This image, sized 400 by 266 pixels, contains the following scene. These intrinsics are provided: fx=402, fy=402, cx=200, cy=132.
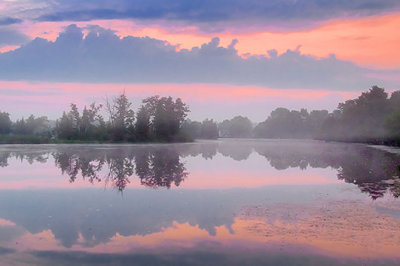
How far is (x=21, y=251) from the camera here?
9.12 meters

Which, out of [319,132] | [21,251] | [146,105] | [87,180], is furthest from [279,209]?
[319,132]

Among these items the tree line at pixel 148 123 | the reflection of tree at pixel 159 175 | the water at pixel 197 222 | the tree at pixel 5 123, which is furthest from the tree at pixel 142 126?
the water at pixel 197 222

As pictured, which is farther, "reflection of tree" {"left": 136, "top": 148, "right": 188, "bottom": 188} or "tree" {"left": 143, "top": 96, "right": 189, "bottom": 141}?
"tree" {"left": 143, "top": 96, "right": 189, "bottom": 141}

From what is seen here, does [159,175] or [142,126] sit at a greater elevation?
[142,126]

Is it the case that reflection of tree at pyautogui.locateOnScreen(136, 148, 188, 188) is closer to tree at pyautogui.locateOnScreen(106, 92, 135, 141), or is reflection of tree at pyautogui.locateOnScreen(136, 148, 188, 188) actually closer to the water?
the water

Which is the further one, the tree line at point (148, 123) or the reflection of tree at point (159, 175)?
the tree line at point (148, 123)

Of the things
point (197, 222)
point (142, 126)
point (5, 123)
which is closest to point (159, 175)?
point (197, 222)

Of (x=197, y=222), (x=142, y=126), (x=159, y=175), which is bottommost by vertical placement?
(x=197, y=222)

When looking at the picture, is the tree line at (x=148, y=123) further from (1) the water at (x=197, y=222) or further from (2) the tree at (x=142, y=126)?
(1) the water at (x=197, y=222)

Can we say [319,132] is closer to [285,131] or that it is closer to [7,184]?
[285,131]

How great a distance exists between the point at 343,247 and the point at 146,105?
83111 mm

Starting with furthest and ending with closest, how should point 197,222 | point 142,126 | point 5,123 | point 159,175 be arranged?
point 5,123 → point 142,126 → point 159,175 → point 197,222

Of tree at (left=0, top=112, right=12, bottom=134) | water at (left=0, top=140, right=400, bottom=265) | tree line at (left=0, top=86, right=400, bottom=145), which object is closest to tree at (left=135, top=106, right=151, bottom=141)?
tree line at (left=0, top=86, right=400, bottom=145)

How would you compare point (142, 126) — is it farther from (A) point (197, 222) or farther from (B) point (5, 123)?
(A) point (197, 222)
